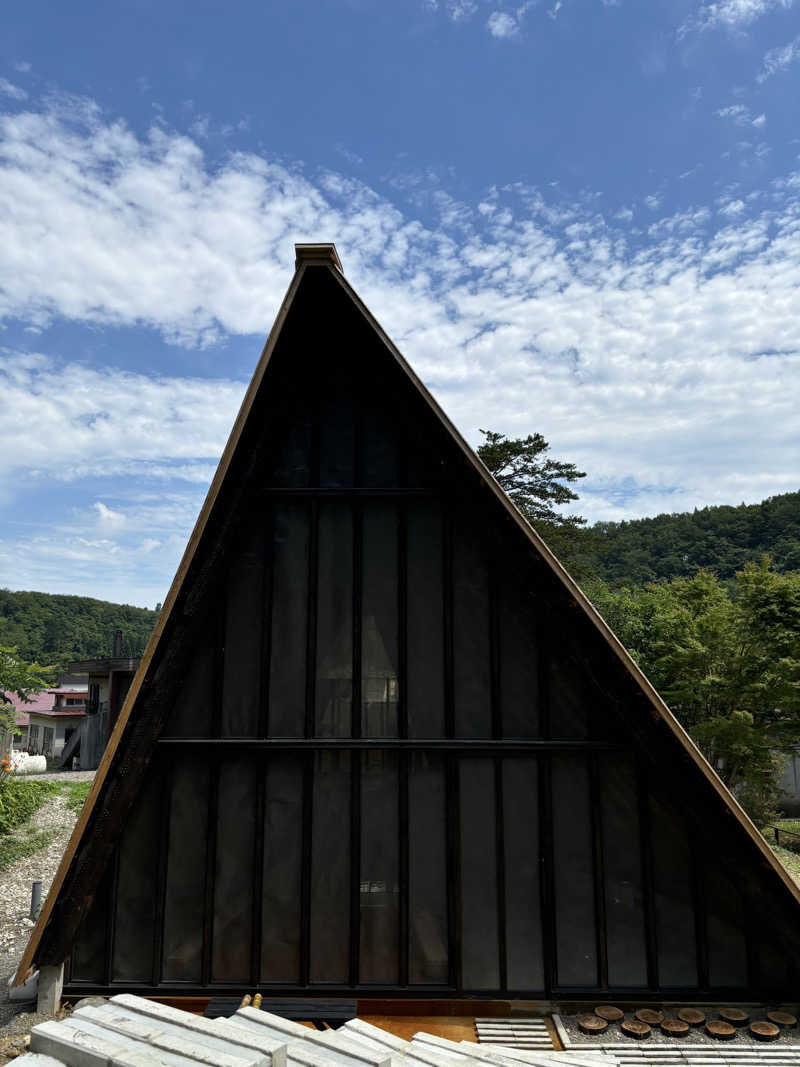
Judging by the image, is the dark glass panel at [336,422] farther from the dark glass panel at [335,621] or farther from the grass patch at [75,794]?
the grass patch at [75,794]

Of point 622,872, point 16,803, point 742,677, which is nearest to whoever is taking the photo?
point 622,872

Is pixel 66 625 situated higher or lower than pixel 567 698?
higher

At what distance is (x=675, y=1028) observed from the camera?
17.5 ft

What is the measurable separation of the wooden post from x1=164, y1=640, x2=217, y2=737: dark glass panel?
2141mm

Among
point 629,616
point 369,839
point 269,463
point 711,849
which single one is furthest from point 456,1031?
point 629,616

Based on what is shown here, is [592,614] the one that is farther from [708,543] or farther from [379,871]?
[708,543]

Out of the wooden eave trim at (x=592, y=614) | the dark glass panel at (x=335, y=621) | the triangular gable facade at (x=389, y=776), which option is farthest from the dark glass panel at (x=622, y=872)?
the dark glass panel at (x=335, y=621)

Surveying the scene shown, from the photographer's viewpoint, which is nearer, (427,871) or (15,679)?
(427,871)

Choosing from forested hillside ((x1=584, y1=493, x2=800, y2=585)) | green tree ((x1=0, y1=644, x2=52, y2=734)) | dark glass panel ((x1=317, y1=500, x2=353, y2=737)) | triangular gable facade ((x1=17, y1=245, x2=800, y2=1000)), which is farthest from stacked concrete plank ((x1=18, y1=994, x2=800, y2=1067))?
forested hillside ((x1=584, y1=493, x2=800, y2=585))

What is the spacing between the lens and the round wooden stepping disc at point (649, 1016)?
5445 millimetres

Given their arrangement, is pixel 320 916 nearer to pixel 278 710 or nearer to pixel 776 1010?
pixel 278 710

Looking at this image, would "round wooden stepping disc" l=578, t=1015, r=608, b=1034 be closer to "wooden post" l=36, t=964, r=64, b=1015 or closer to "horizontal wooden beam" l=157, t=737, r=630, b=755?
"horizontal wooden beam" l=157, t=737, r=630, b=755

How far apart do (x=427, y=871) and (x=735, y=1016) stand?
282cm

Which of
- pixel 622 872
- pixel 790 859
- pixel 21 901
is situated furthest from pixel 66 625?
pixel 622 872
